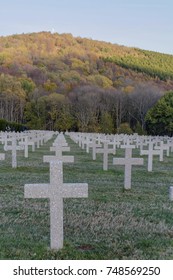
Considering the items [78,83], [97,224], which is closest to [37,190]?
[97,224]

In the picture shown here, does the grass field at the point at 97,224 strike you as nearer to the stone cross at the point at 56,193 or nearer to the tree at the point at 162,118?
the stone cross at the point at 56,193

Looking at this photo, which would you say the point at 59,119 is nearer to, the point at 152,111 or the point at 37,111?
the point at 37,111

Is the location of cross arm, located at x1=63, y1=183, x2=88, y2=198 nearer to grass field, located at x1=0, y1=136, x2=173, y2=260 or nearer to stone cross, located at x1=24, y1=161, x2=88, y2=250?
stone cross, located at x1=24, y1=161, x2=88, y2=250

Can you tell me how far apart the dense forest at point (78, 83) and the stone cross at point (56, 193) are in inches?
1896

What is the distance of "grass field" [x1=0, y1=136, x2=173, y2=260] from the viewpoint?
489 centimetres

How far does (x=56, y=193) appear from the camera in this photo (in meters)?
5.00

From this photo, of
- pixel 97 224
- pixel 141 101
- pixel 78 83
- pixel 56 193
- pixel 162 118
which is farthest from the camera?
pixel 78 83

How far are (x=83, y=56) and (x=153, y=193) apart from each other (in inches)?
3974

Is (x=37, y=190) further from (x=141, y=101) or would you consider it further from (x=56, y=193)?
(x=141, y=101)

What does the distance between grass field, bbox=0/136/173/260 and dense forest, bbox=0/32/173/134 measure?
44374mm

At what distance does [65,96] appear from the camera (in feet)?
259

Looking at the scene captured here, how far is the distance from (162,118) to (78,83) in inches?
1662

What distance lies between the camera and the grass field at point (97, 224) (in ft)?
16.1
